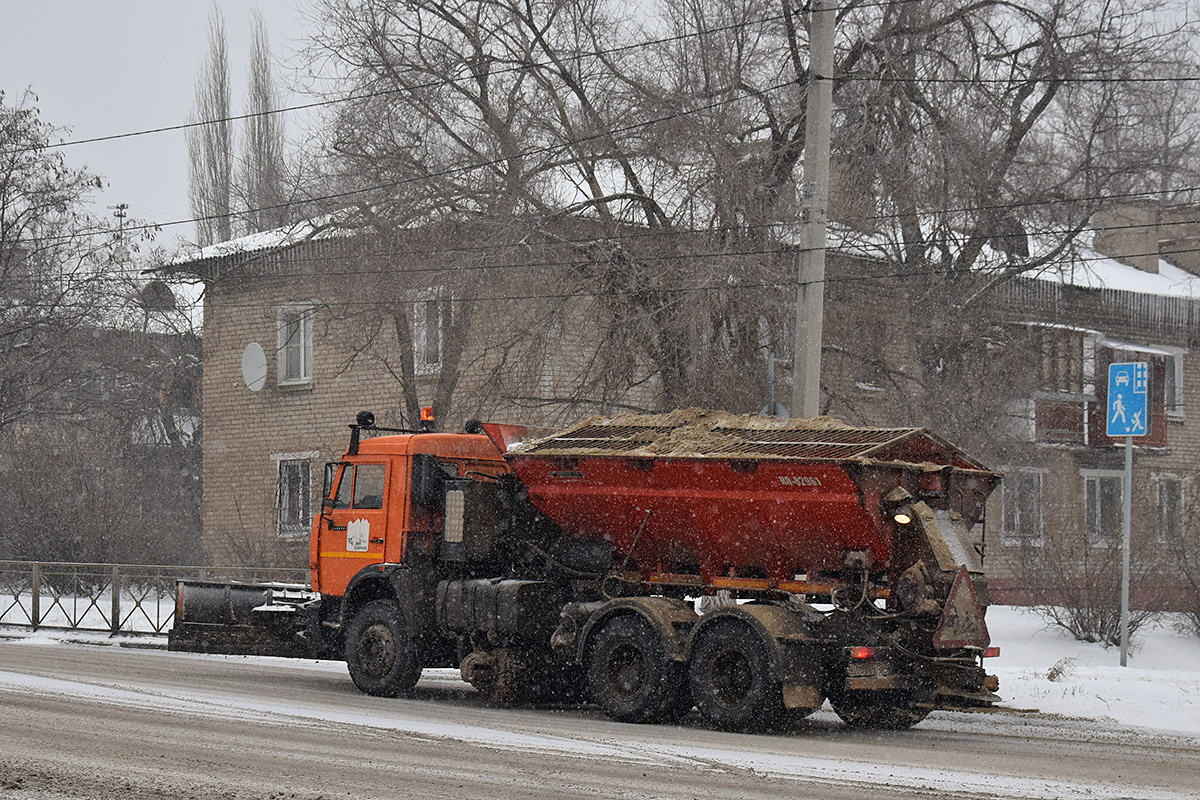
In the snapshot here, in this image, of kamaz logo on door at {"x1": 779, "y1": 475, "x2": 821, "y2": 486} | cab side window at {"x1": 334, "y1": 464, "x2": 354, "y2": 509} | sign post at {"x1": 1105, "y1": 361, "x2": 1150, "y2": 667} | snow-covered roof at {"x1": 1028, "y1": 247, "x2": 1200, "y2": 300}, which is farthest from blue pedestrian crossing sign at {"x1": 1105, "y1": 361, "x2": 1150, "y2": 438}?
snow-covered roof at {"x1": 1028, "y1": 247, "x2": 1200, "y2": 300}

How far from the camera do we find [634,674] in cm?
1291

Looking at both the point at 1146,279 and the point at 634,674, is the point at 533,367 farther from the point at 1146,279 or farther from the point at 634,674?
the point at 1146,279

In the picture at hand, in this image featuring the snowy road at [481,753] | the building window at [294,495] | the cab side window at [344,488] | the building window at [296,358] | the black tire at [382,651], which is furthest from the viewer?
the building window at [296,358]

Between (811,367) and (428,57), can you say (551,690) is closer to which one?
(811,367)

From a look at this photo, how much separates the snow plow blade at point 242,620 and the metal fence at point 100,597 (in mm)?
5941

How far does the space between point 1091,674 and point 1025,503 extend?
12.4m

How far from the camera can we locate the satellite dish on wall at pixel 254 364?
3347cm

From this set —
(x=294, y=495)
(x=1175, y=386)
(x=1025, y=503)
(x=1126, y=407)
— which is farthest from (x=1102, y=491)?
A: (x=1126, y=407)

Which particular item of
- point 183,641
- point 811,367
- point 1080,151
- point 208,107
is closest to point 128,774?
point 183,641

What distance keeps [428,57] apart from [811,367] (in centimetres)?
1001

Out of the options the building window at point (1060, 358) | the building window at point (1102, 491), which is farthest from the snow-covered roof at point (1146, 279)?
the building window at point (1102, 491)

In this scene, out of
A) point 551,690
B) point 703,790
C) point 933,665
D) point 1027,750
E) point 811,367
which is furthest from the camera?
point 811,367

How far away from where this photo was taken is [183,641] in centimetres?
1652

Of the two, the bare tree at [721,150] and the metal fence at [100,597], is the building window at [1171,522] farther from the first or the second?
the metal fence at [100,597]
